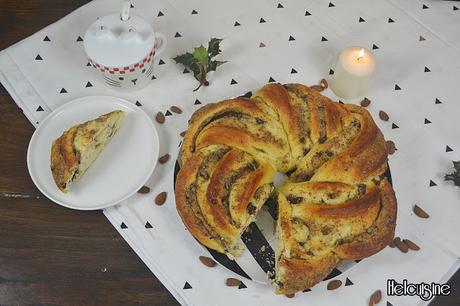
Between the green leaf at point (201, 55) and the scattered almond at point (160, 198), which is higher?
the green leaf at point (201, 55)

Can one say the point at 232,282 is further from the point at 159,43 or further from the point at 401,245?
the point at 159,43

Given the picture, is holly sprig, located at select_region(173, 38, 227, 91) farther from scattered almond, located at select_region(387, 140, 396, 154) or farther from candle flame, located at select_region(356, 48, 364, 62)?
scattered almond, located at select_region(387, 140, 396, 154)

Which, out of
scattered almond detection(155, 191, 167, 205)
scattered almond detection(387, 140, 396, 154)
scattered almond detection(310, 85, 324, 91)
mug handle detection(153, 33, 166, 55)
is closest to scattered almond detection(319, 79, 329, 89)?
scattered almond detection(310, 85, 324, 91)

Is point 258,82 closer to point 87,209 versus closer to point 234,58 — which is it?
point 234,58

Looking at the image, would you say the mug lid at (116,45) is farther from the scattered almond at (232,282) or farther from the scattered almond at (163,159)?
the scattered almond at (232,282)

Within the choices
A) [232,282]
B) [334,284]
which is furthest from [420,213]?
[232,282]

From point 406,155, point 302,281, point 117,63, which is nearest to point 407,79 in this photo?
point 406,155

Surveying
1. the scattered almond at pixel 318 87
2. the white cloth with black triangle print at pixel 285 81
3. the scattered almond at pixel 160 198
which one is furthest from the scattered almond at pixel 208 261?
the scattered almond at pixel 318 87
